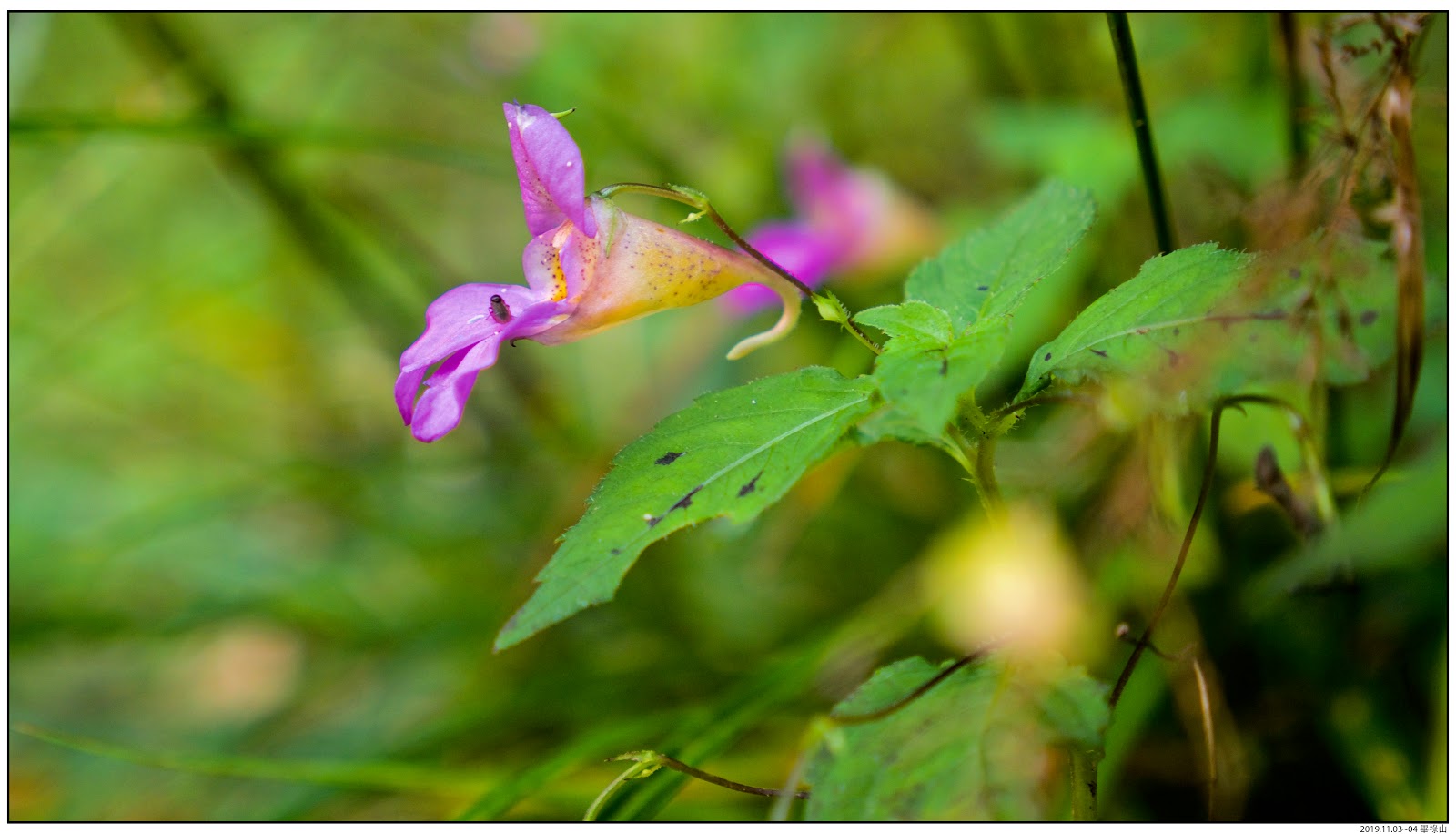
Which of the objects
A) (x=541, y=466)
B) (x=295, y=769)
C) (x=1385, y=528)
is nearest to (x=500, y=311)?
(x=295, y=769)

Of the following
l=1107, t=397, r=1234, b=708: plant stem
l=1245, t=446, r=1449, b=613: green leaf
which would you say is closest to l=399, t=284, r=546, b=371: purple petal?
l=1107, t=397, r=1234, b=708: plant stem

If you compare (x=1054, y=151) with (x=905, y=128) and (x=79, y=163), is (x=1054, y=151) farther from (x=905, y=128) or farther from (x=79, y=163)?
(x=79, y=163)

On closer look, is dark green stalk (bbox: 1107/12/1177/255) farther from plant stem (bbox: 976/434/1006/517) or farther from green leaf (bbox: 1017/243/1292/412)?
plant stem (bbox: 976/434/1006/517)

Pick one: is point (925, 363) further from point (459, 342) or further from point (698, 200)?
point (459, 342)

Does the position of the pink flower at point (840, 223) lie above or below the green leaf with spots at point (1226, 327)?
above

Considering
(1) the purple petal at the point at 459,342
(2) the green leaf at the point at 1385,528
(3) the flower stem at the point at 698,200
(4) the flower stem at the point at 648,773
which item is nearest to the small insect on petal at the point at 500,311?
(1) the purple petal at the point at 459,342

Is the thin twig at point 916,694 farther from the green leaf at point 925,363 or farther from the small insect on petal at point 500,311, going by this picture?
the small insect on petal at point 500,311
